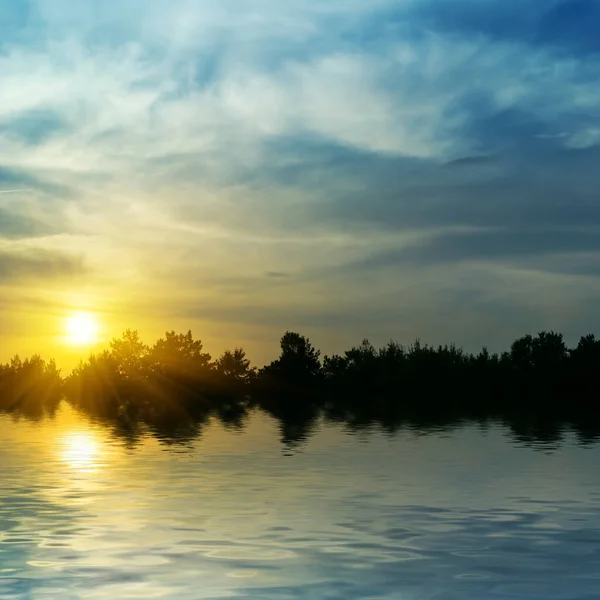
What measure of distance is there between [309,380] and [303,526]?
426ft

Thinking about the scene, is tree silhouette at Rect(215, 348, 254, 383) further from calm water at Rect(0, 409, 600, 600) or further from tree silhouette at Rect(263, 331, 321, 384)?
calm water at Rect(0, 409, 600, 600)

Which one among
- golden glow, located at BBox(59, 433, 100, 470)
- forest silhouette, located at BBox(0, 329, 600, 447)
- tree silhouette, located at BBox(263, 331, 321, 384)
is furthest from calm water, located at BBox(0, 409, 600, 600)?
tree silhouette, located at BBox(263, 331, 321, 384)

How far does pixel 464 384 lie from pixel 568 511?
4359 inches

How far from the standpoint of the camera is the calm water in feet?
46.5

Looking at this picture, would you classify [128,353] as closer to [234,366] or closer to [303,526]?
[234,366]

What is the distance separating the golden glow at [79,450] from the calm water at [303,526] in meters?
0.39

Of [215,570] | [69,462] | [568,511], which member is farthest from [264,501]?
[69,462]

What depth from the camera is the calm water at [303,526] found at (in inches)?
558

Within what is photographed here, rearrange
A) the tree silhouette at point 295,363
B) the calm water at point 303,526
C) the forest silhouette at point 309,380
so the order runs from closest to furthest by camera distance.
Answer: the calm water at point 303,526, the forest silhouette at point 309,380, the tree silhouette at point 295,363

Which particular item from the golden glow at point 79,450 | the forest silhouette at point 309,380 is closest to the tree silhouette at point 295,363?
the forest silhouette at point 309,380

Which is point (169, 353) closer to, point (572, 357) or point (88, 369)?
point (88, 369)

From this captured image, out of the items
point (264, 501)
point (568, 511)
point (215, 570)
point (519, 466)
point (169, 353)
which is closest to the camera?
point (215, 570)

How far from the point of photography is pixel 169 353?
6481 inches

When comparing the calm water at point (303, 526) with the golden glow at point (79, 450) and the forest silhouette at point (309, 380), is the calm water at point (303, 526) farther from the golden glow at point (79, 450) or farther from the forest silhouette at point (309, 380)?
the forest silhouette at point (309, 380)
